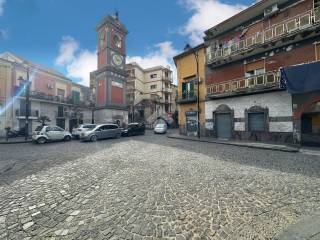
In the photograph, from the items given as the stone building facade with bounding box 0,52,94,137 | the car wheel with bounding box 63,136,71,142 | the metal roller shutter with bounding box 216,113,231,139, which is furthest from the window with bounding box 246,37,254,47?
the stone building facade with bounding box 0,52,94,137

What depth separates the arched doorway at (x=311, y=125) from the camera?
11570 millimetres

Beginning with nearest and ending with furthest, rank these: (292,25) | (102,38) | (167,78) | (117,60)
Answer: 1. (292,25)
2. (102,38)
3. (117,60)
4. (167,78)

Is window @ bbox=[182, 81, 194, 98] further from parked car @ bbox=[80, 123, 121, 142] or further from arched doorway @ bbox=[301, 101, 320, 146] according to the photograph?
arched doorway @ bbox=[301, 101, 320, 146]

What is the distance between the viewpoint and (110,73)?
28125mm

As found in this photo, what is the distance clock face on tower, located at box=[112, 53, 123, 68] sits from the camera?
29.0 m

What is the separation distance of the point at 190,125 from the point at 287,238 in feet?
55.8

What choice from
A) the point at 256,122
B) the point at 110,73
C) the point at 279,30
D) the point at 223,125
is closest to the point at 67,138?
the point at 110,73

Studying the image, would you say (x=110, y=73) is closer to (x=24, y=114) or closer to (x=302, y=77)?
(x=24, y=114)

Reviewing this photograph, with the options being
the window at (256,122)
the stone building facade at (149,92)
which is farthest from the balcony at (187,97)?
the stone building facade at (149,92)

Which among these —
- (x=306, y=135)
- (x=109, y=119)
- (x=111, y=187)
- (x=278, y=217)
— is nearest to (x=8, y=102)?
(x=109, y=119)

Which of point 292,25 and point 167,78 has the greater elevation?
point 167,78

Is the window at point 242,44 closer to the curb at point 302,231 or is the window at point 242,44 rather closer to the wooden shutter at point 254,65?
the wooden shutter at point 254,65

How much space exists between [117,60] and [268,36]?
2402 centimetres

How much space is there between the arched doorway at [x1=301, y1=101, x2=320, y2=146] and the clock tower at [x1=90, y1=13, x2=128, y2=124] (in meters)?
24.5
